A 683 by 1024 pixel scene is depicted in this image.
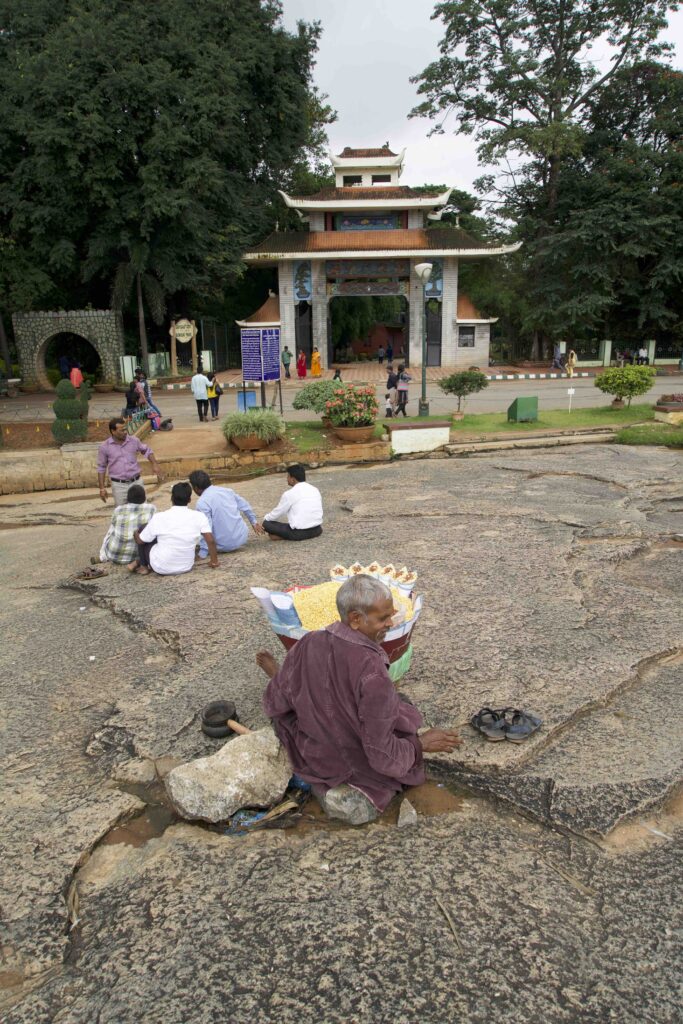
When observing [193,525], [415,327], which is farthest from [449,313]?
[193,525]

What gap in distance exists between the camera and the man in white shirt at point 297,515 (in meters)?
6.96

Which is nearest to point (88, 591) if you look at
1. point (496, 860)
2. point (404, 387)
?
point (496, 860)

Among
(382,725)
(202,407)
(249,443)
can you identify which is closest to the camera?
(382,725)

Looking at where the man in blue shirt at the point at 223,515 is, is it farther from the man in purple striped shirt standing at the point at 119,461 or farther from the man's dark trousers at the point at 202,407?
the man's dark trousers at the point at 202,407

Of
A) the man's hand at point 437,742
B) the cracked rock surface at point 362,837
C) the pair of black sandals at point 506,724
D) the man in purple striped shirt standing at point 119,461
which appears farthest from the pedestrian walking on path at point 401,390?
the man's hand at point 437,742

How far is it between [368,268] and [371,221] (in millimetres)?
2248

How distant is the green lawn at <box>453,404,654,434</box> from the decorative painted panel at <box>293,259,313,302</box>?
15.8 metres

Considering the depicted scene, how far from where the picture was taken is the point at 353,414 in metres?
12.6

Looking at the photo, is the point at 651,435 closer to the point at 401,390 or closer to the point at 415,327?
the point at 401,390

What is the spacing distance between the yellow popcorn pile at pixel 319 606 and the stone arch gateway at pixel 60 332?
2200 centimetres

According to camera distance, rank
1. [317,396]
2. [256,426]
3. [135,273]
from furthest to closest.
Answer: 1. [135,273]
2. [317,396]
3. [256,426]

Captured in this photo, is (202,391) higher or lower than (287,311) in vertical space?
lower

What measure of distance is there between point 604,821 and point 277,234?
29476 mm

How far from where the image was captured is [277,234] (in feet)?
96.7
